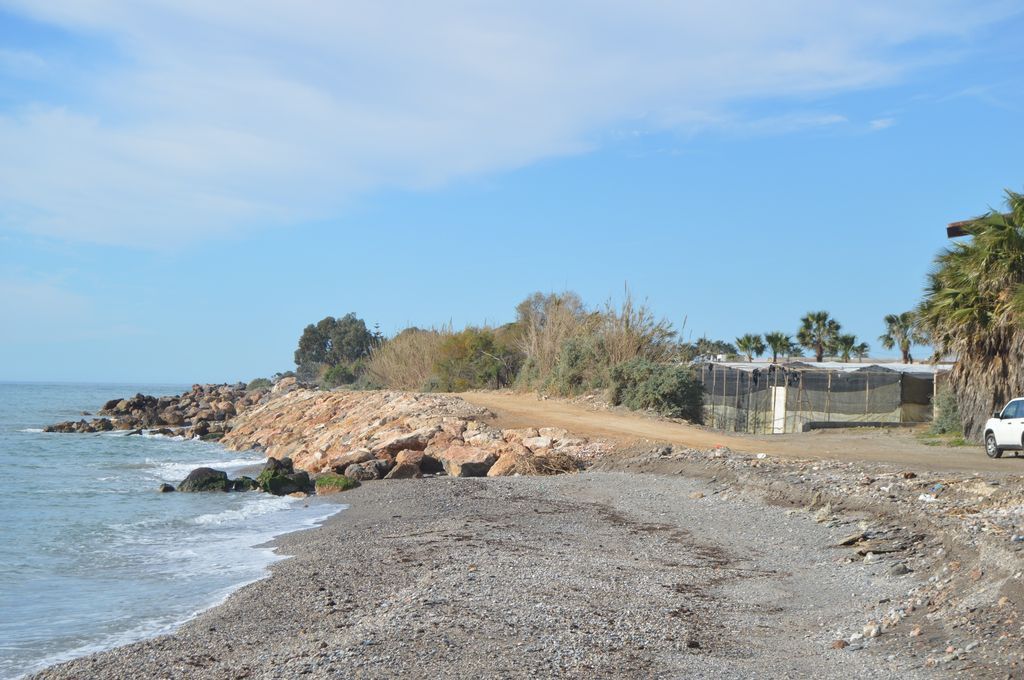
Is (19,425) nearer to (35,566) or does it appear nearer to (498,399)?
(498,399)

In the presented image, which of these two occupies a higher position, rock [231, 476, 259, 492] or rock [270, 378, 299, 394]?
rock [270, 378, 299, 394]

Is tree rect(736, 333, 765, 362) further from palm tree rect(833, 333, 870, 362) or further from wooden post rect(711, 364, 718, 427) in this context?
wooden post rect(711, 364, 718, 427)

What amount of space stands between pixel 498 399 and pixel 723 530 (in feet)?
67.1

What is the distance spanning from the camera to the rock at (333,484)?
20.4 m

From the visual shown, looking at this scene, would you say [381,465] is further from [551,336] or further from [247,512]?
[551,336]

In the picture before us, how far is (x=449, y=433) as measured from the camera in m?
24.4

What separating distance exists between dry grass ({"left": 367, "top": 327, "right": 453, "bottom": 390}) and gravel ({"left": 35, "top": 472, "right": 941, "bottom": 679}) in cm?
3359

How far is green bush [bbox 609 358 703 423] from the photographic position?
2698 cm

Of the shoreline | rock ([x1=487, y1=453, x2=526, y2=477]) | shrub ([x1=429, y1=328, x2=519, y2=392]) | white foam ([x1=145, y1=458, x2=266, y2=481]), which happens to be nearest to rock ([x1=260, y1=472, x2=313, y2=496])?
rock ([x1=487, y1=453, x2=526, y2=477])

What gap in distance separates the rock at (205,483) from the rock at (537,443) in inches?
288

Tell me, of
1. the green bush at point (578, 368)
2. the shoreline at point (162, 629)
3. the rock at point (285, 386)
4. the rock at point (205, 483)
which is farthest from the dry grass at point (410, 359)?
the shoreline at point (162, 629)

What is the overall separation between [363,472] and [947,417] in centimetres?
1553

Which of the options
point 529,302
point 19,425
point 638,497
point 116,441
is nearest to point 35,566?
point 638,497

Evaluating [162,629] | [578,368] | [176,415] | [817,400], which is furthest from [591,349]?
[176,415]
